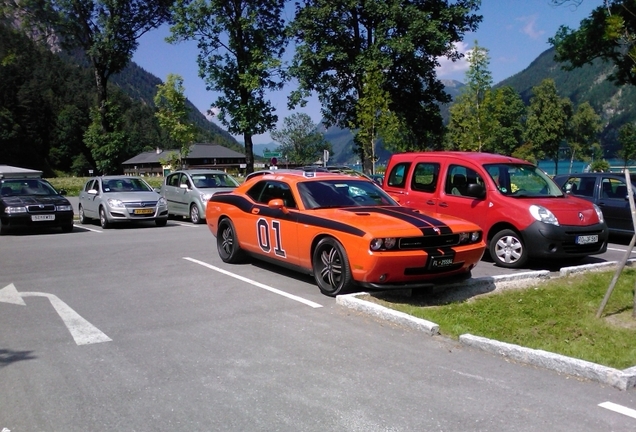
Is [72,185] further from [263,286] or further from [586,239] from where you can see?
[586,239]

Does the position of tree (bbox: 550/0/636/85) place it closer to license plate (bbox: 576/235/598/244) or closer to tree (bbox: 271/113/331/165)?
license plate (bbox: 576/235/598/244)

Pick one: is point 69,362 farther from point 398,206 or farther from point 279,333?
point 398,206

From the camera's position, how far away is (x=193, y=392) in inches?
180

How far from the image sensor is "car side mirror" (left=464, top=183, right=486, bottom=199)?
33.6 ft

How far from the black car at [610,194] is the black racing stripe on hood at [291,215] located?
24.0 feet

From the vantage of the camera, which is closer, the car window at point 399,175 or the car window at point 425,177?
the car window at point 425,177

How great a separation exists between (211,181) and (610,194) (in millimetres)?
11924

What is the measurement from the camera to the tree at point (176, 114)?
109ft

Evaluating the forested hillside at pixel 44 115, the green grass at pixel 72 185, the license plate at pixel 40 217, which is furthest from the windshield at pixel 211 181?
the forested hillside at pixel 44 115

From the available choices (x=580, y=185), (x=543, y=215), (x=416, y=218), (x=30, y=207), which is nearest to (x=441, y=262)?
(x=416, y=218)

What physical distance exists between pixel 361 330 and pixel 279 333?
0.85 metres

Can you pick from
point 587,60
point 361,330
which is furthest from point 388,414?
point 587,60

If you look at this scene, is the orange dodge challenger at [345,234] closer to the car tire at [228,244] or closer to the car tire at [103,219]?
the car tire at [228,244]

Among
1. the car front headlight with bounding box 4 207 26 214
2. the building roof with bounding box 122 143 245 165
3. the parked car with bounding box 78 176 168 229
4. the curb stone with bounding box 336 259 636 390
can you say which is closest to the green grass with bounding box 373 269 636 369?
the curb stone with bounding box 336 259 636 390
